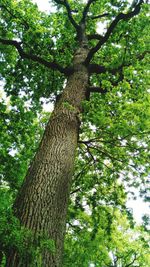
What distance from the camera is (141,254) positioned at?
21422 mm

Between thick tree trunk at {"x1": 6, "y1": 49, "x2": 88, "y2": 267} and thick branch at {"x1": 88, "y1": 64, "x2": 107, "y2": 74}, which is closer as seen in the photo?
thick tree trunk at {"x1": 6, "y1": 49, "x2": 88, "y2": 267}

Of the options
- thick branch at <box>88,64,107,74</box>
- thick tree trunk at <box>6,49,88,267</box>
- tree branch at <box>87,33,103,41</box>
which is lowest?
thick tree trunk at <box>6,49,88,267</box>

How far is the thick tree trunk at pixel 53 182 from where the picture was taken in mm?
4461

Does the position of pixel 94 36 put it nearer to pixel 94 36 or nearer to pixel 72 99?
pixel 94 36

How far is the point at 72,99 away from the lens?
7.30 meters

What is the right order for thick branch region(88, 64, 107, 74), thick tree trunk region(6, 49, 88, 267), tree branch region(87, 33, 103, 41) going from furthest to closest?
1. tree branch region(87, 33, 103, 41)
2. thick branch region(88, 64, 107, 74)
3. thick tree trunk region(6, 49, 88, 267)

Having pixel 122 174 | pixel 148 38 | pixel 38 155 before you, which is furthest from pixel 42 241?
pixel 148 38

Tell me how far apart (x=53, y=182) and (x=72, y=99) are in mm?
2636

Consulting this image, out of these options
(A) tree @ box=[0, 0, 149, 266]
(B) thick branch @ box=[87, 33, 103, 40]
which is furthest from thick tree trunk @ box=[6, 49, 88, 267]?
(B) thick branch @ box=[87, 33, 103, 40]

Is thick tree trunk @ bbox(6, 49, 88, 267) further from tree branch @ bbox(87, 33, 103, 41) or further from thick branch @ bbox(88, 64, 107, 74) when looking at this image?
tree branch @ bbox(87, 33, 103, 41)

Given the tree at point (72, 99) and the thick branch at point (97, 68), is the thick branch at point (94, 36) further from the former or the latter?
the thick branch at point (97, 68)

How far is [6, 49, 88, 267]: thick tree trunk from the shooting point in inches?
176

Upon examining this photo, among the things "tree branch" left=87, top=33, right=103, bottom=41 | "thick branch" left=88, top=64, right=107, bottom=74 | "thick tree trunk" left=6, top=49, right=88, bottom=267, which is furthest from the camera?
"tree branch" left=87, top=33, right=103, bottom=41

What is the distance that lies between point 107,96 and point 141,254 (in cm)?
1730
